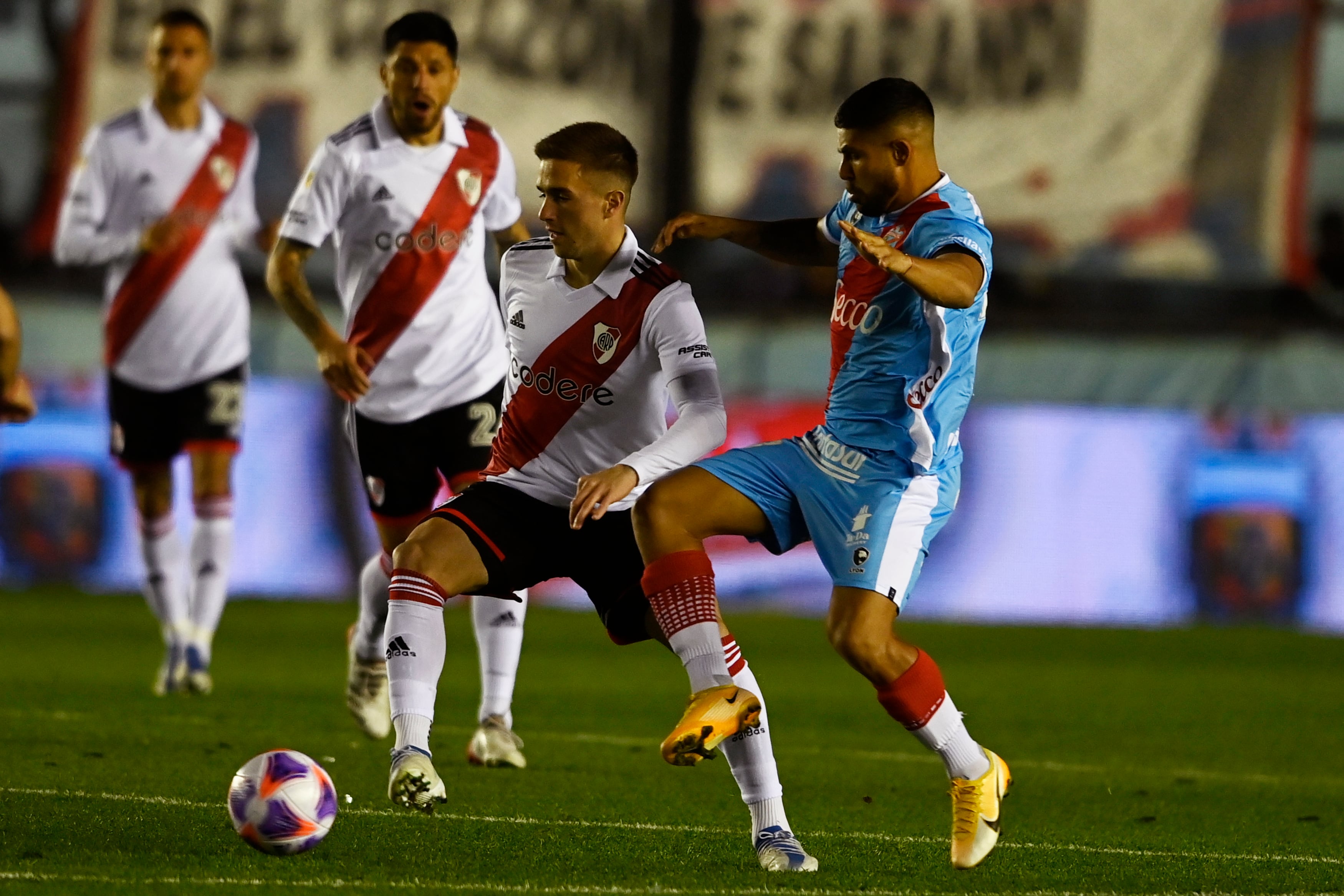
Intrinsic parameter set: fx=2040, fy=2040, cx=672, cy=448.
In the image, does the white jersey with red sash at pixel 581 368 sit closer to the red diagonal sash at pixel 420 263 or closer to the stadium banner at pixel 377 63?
the red diagonal sash at pixel 420 263

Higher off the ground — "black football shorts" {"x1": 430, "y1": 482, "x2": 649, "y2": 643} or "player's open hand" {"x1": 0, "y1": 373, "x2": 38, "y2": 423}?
"player's open hand" {"x1": 0, "y1": 373, "x2": 38, "y2": 423}

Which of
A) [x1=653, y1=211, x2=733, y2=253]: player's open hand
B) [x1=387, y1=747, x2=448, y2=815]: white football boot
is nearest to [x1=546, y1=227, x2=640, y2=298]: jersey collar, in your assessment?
[x1=653, y1=211, x2=733, y2=253]: player's open hand

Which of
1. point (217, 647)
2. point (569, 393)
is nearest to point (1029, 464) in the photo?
point (217, 647)

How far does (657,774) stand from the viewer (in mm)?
6539

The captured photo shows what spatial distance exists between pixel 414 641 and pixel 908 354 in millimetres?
1403

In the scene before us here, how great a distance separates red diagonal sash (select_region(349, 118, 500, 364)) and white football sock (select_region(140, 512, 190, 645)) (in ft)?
6.62

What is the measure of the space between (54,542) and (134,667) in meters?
4.25

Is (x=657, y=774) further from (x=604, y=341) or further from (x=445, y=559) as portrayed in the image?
(x=604, y=341)

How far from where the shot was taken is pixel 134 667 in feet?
31.0

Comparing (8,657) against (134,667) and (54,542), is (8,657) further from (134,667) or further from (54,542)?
(54,542)

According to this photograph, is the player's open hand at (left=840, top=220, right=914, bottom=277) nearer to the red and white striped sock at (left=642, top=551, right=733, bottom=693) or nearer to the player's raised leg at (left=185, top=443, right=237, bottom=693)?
the red and white striped sock at (left=642, top=551, right=733, bottom=693)

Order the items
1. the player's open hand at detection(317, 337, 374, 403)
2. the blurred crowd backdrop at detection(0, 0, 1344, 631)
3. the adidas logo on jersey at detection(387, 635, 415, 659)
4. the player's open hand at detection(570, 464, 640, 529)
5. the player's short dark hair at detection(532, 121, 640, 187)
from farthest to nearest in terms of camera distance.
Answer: the blurred crowd backdrop at detection(0, 0, 1344, 631)
the player's open hand at detection(317, 337, 374, 403)
the player's short dark hair at detection(532, 121, 640, 187)
the adidas logo on jersey at detection(387, 635, 415, 659)
the player's open hand at detection(570, 464, 640, 529)

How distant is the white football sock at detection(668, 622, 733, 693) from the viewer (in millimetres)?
4656

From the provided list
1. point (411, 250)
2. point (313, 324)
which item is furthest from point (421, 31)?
point (313, 324)
